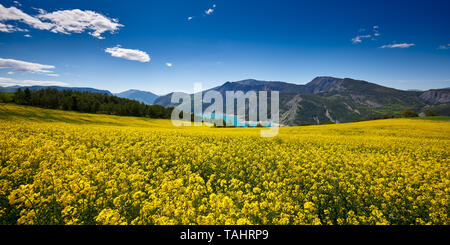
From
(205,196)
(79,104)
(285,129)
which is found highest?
(79,104)

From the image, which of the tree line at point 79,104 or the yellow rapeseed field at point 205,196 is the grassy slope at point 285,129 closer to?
the yellow rapeseed field at point 205,196

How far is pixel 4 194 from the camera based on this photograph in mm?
4844

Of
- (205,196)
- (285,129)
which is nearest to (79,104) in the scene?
(285,129)

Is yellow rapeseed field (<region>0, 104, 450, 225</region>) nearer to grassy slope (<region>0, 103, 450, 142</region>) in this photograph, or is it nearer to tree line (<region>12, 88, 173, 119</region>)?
grassy slope (<region>0, 103, 450, 142</region>)

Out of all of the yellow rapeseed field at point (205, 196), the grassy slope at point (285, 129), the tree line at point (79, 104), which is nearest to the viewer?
the yellow rapeseed field at point (205, 196)

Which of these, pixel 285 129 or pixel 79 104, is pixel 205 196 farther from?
pixel 79 104

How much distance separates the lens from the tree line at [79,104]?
2213 inches

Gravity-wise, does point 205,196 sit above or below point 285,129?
above

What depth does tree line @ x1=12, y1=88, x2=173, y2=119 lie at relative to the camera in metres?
56.2

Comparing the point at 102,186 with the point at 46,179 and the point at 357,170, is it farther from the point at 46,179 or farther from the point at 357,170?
the point at 357,170

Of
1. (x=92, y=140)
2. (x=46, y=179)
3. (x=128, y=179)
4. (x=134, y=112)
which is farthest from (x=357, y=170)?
(x=134, y=112)

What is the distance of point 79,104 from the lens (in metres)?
61.5

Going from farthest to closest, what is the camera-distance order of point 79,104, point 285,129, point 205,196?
point 79,104 → point 285,129 → point 205,196

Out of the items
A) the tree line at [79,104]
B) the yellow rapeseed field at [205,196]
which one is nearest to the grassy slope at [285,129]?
the yellow rapeseed field at [205,196]
